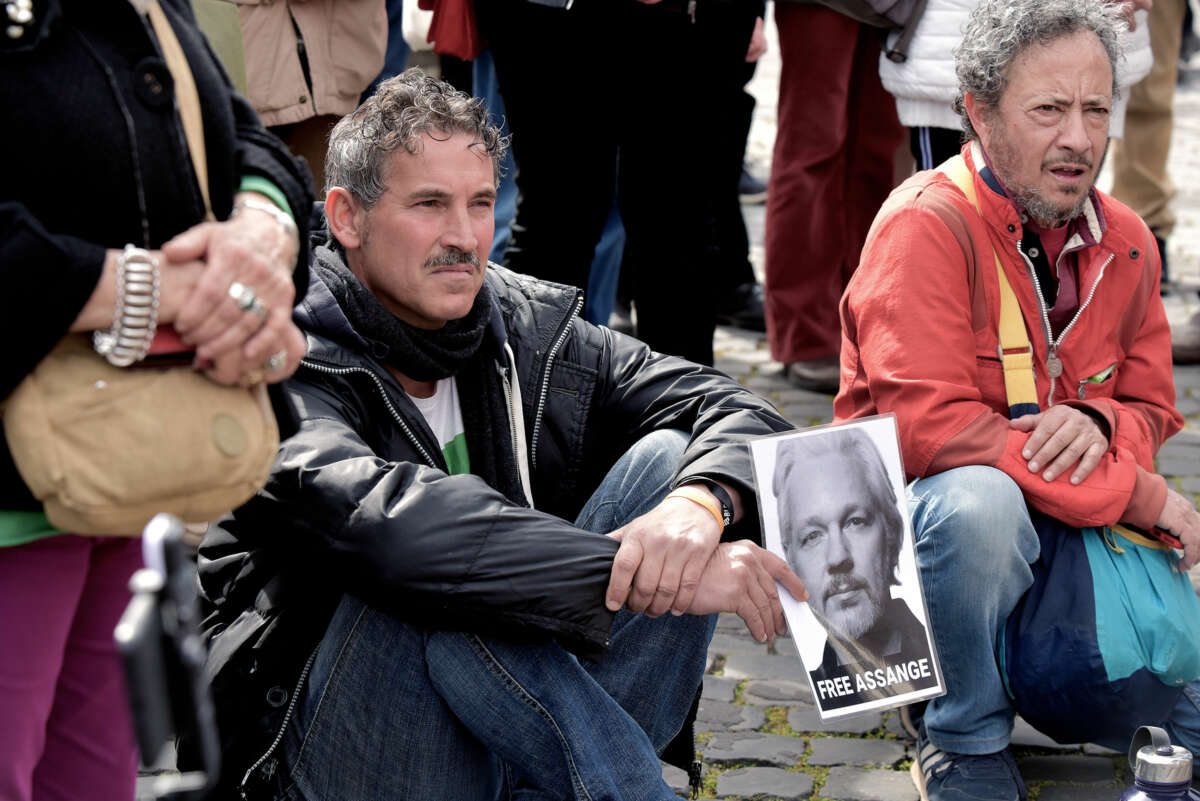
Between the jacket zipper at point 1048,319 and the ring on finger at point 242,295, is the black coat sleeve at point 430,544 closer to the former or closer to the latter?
the ring on finger at point 242,295

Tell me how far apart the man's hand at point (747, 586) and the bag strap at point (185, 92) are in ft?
3.76

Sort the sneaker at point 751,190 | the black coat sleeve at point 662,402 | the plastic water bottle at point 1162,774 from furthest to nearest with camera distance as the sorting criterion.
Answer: the sneaker at point 751,190 < the black coat sleeve at point 662,402 < the plastic water bottle at point 1162,774

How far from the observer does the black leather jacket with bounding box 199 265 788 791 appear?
248 centimetres

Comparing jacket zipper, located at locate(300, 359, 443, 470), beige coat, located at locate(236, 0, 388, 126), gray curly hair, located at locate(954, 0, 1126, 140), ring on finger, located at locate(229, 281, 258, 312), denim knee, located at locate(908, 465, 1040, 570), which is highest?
gray curly hair, located at locate(954, 0, 1126, 140)

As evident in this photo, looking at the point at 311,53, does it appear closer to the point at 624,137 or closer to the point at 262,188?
the point at 624,137

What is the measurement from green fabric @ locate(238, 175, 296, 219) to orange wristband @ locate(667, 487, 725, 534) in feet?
3.24

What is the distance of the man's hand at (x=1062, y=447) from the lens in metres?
3.03

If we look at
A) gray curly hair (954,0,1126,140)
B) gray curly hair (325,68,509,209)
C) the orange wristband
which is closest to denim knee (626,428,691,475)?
the orange wristband

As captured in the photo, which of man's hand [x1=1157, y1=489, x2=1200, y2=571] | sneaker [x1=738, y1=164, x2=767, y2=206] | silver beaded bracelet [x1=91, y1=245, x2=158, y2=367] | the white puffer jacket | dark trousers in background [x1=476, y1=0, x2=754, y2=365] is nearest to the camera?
silver beaded bracelet [x1=91, y1=245, x2=158, y2=367]

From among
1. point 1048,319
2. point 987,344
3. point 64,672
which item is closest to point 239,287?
point 64,672

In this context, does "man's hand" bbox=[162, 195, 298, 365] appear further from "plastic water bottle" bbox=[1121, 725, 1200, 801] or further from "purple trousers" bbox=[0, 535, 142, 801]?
"plastic water bottle" bbox=[1121, 725, 1200, 801]

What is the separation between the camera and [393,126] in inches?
115

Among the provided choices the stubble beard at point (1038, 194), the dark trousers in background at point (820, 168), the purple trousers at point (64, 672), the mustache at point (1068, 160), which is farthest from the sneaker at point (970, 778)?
the dark trousers in background at point (820, 168)

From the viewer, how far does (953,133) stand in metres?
4.55
